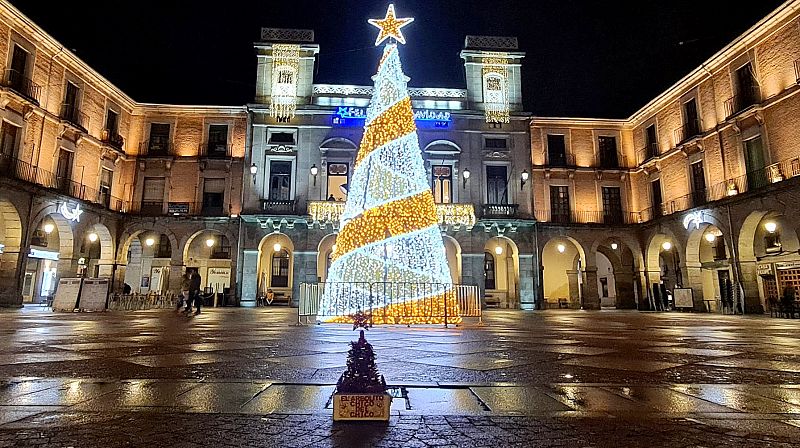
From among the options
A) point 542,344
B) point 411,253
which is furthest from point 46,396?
point 411,253

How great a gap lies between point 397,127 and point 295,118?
44.8 ft

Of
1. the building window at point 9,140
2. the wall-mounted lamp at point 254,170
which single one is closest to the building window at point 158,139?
the wall-mounted lamp at point 254,170

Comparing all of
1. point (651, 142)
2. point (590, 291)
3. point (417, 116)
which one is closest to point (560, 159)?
point (651, 142)

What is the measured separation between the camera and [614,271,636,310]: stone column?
2486 centimetres

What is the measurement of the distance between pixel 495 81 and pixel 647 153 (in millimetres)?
9180

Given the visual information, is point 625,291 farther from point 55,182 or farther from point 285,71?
point 55,182

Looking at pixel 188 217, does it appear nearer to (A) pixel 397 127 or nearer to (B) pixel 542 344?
(A) pixel 397 127

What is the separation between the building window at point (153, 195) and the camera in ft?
80.3

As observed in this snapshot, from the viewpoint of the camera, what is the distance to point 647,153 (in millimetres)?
25344

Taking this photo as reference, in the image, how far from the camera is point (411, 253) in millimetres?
10922

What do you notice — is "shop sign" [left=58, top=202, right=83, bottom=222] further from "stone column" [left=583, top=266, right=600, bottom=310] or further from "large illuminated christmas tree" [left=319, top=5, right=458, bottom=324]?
→ "stone column" [left=583, top=266, right=600, bottom=310]

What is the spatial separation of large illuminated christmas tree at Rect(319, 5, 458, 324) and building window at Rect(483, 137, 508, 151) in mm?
13092

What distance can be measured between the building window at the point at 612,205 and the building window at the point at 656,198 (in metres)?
1.74

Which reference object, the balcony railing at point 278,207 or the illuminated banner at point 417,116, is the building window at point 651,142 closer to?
the illuminated banner at point 417,116
